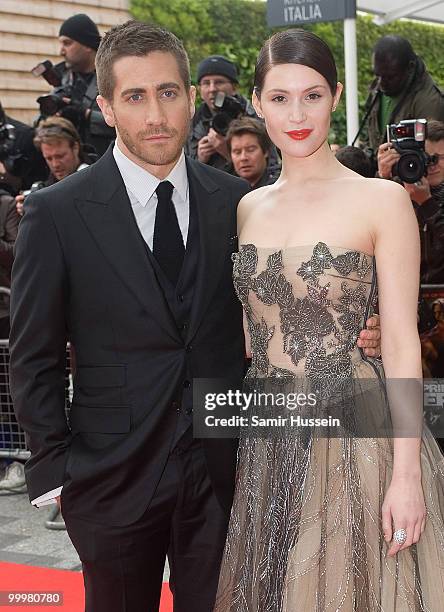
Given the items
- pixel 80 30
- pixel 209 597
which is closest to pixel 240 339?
pixel 209 597

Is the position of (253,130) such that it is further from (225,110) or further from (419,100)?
→ (419,100)

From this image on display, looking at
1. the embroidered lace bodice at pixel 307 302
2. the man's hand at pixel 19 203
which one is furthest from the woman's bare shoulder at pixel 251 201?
the man's hand at pixel 19 203

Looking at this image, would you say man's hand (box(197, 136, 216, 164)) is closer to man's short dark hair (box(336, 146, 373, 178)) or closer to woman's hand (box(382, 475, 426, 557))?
man's short dark hair (box(336, 146, 373, 178))

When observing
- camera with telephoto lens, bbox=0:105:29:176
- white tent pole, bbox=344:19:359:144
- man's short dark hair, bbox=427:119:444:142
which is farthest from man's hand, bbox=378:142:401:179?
camera with telephoto lens, bbox=0:105:29:176

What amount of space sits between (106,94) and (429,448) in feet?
4.28

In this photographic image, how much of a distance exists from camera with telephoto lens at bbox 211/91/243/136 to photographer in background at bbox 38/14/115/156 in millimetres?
755

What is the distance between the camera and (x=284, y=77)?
2525mm

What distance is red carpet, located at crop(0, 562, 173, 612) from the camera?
384 cm

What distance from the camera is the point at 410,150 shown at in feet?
15.8

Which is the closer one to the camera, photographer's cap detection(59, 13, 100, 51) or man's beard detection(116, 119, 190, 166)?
man's beard detection(116, 119, 190, 166)

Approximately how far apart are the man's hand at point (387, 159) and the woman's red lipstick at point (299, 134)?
2455 mm

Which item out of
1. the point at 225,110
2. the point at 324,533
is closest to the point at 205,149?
the point at 225,110

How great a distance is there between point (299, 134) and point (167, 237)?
453 mm

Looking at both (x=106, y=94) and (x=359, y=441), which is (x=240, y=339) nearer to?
(x=359, y=441)
